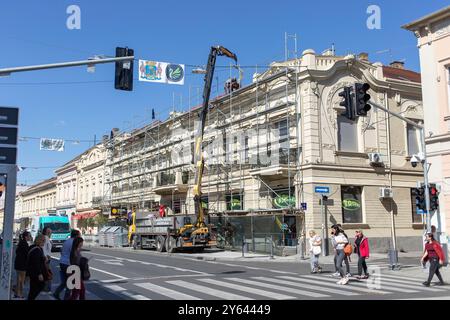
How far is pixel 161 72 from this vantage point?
1859 cm

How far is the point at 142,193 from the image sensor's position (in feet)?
153

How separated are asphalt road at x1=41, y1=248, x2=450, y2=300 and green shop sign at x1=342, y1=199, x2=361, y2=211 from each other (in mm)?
9442

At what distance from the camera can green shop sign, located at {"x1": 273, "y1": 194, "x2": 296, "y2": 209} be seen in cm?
2830

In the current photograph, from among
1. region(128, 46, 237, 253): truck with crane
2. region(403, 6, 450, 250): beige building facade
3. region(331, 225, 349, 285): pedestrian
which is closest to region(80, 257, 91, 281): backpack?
region(331, 225, 349, 285): pedestrian

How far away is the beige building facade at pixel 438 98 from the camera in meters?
21.6

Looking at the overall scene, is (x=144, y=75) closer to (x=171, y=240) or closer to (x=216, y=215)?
(x=171, y=240)

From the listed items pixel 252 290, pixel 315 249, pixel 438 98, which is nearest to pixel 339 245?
pixel 315 249

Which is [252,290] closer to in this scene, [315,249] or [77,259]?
[315,249]

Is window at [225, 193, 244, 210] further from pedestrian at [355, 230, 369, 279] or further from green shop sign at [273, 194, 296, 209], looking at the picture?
pedestrian at [355, 230, 369, 279]

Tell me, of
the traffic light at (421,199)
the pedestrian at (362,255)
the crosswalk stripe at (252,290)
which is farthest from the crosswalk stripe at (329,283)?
the traffic light at (421,199)

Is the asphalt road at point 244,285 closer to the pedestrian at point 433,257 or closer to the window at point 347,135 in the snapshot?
the pedestrian at point 433,257

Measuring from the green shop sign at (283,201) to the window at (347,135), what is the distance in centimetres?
418

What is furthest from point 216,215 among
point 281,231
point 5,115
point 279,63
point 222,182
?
point 5,115

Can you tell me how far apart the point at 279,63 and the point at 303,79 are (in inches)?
131
